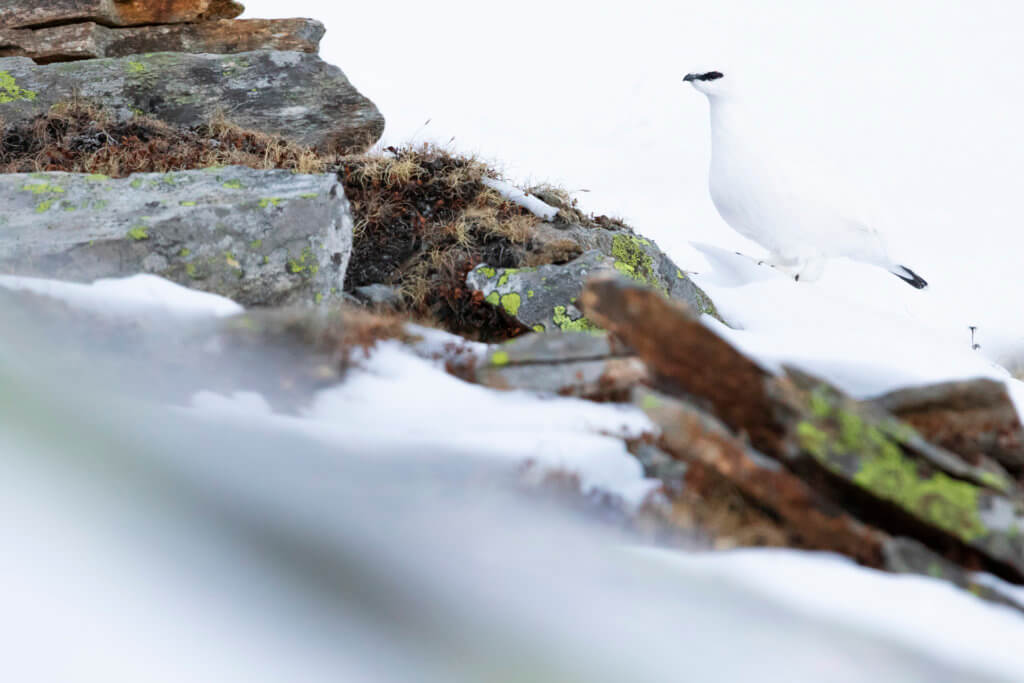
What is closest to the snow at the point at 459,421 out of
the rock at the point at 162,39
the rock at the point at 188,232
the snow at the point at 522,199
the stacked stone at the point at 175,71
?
the rock at the point at 188,232

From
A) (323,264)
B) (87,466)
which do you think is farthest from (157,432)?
(323,264)

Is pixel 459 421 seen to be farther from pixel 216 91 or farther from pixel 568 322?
pixel 216 91

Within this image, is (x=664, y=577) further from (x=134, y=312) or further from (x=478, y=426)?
(x=134, y=312)

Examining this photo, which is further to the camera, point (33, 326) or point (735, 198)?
point (735, 198)

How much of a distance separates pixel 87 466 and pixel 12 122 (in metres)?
9.64

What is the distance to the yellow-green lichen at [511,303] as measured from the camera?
26.5 ft

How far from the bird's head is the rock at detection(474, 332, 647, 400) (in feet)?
16.7

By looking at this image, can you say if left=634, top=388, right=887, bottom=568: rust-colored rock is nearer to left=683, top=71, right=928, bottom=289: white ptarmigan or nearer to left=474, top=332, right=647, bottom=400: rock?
left=474, top=332, right=647, bottom=400: rock

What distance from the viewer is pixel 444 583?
10.3ft

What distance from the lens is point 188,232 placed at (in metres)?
6.31

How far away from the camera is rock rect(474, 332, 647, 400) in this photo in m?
4.77

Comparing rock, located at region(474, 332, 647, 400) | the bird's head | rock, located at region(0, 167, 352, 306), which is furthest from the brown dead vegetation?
rock, located at region(474, 332, 647, 400)

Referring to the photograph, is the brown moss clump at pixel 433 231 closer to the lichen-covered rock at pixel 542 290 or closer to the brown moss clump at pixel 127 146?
the lichen-covered rock at pixel 542 290

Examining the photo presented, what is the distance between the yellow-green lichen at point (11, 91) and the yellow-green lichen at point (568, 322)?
865 centimetres
